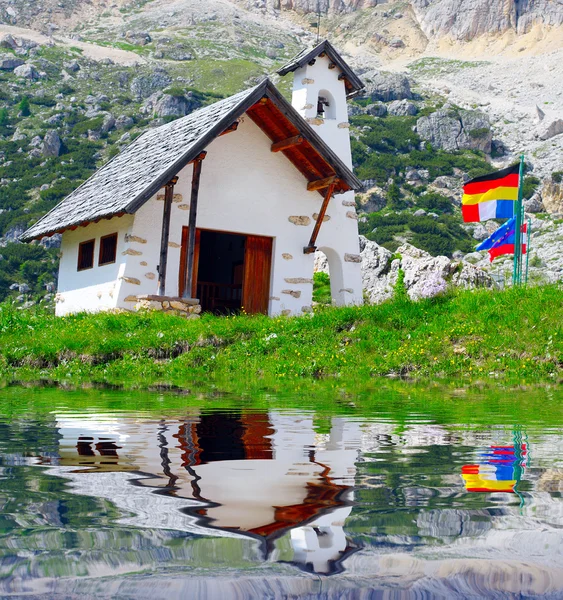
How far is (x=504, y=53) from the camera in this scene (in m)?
173

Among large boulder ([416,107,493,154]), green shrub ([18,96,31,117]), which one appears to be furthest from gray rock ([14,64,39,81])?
large boulder ([416,107,493,154])

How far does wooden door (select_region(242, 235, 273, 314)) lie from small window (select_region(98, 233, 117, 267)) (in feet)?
10.6

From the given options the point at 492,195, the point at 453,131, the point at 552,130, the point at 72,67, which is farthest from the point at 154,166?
the point at 72,67

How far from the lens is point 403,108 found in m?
116

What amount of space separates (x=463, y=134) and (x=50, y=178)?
54590 millimetres

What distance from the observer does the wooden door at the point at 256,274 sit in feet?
68.7

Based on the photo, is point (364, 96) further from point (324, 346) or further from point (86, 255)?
point (324, 346)

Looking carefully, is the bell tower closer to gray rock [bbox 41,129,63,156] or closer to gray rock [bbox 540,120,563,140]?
gray rock [bbox 41,129,63,156]

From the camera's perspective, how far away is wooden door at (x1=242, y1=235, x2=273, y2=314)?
825 inches

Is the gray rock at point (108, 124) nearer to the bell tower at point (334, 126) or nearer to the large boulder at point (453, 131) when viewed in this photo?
the large boulder at point (453, 131)

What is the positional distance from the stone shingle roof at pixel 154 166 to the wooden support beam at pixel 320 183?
0.31 metres

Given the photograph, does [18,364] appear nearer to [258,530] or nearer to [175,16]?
[258,530]

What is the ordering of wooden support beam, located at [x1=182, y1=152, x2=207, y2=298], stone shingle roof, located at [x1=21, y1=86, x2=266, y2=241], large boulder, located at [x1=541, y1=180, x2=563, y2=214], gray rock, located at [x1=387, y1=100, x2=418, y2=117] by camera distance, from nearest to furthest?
1. stone shingle roof, located at [x1=21, y1=86, x2=266, y2=241]
2. wooden support beam, located at [x1=182, y1=152, x2=207, y2=298]
3. large boulder, located at [x1=541, y1=180, x2=563, y2=214]
4. gray rock, located at [x1=387, y1=100, x2=418, y2=117]

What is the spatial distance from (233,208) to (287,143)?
2.06 m
